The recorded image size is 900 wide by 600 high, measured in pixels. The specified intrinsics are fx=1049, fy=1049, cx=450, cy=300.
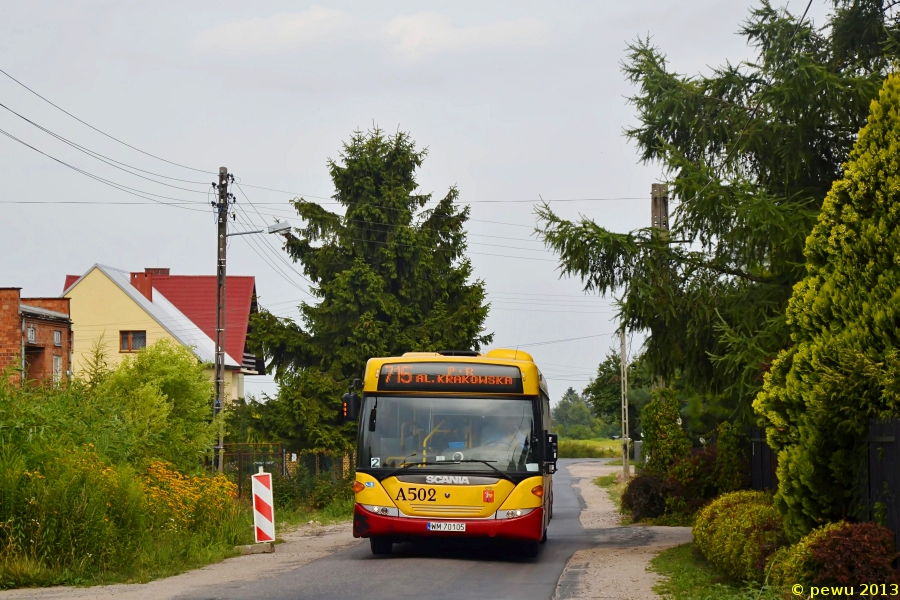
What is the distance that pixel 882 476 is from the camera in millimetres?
8656

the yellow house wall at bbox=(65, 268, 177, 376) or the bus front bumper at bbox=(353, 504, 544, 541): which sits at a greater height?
the yellow house wall at bbox=(65, 268, 177, 376)

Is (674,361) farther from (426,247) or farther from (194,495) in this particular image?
(426,247)

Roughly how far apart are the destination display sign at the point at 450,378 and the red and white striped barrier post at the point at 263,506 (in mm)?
2203

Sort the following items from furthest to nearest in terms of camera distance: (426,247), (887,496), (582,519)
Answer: (426,247) → (582,519) → (887,496)

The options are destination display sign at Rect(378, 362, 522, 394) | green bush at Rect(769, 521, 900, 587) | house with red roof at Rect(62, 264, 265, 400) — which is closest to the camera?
green bush at Rect(769, 521, 900, 587)

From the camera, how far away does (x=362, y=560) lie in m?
14.5

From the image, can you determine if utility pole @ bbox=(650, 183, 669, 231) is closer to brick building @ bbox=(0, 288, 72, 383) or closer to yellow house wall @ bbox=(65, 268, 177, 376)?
brick building @ bbox=(0, 288, 72, 383)

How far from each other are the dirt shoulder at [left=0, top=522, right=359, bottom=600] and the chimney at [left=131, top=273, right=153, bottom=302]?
40705mm

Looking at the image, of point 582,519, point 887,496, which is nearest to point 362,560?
point 887,496

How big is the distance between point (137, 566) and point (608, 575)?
18.8 ft

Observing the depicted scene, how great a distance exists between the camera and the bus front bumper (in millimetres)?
14391

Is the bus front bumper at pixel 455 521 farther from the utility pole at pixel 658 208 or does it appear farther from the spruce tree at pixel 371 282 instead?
the spruce tree at pixel 371 282

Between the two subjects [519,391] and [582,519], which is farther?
[582,519]

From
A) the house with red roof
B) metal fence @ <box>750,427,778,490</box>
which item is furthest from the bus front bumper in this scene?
the house with red roof
